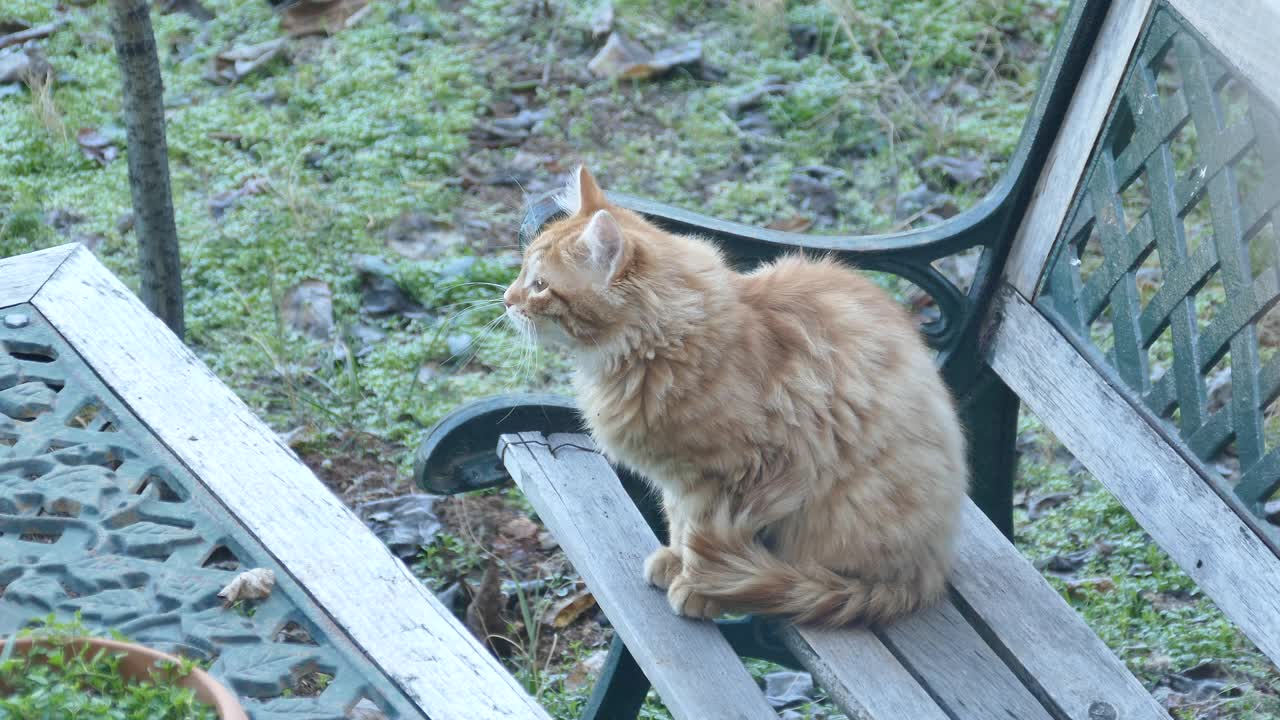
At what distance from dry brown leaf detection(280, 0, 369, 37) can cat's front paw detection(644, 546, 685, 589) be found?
3694 millimetres

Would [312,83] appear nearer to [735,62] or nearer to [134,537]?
[735,62]

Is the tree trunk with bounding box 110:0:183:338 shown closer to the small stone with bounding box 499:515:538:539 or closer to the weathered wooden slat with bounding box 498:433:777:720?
the small stone with bounding box 499:515:538:539

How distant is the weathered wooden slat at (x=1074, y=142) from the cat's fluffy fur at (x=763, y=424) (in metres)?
0.50

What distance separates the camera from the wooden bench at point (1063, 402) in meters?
1.84

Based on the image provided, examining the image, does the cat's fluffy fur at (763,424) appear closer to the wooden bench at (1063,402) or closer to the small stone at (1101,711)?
the wooden bench at (1063,402)

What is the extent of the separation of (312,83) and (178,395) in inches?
120

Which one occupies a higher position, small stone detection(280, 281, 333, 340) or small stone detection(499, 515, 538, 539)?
small stone detection(280, 281, 333, 340)

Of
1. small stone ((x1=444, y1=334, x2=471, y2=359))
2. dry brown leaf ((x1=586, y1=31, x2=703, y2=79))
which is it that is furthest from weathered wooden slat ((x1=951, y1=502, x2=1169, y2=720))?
dry brown leaf ((x1=586, y1=31, x2=703, y2=79))

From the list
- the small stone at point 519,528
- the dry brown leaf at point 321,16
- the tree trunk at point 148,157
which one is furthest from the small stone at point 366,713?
the dry brown leaf at point 321,16

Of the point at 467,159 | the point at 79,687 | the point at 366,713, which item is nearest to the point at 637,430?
the point at 366,713

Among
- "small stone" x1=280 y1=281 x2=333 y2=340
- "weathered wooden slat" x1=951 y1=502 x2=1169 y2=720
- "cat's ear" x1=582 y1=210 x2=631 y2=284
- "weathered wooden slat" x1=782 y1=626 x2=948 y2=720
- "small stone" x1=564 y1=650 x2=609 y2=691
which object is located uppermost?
"cat's ear" x1=582 y1=210 x2=631 y2=284

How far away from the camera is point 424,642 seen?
5.14 ft

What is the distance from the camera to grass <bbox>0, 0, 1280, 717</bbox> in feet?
11.2

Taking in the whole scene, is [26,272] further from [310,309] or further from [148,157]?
[310,309]
